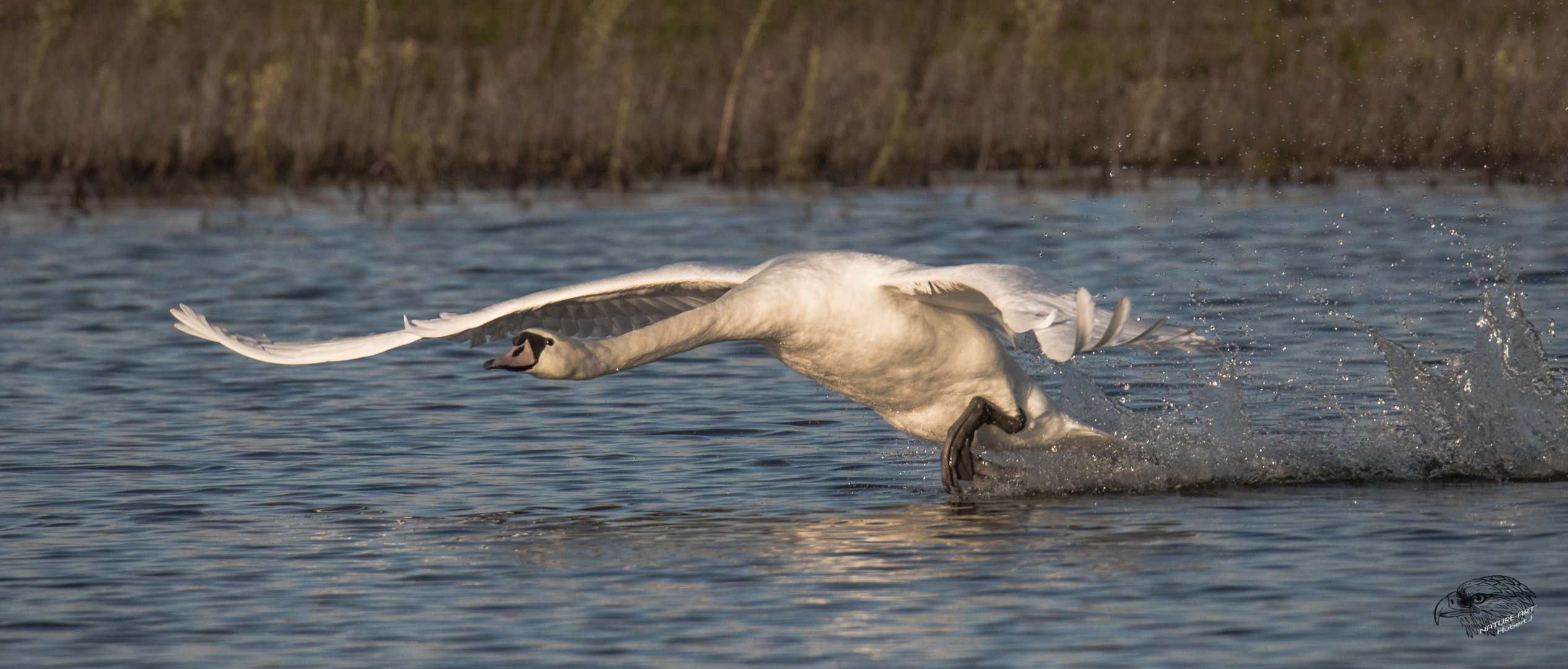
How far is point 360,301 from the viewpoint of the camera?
13789mm

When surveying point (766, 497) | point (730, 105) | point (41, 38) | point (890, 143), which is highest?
point (41, 38)

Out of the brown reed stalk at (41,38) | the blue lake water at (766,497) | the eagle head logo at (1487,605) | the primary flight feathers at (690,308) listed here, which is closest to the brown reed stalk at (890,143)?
the blue lake water at (766,497)

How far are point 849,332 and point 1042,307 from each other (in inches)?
52.8

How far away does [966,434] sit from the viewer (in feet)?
25.7

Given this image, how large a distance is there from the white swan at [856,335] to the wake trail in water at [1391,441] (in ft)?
0.60

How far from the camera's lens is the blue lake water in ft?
19.3

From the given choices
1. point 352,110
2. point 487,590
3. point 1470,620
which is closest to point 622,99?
point 352,110

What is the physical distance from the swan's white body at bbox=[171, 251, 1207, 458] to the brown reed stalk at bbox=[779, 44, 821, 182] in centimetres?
990

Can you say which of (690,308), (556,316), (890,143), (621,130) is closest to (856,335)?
(690,308)

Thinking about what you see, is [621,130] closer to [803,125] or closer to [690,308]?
[803,125]

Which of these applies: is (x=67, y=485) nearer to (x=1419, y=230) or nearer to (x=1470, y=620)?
(x=1470, y=620)

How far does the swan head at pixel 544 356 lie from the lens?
262 inches

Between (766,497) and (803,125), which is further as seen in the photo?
(803,125)

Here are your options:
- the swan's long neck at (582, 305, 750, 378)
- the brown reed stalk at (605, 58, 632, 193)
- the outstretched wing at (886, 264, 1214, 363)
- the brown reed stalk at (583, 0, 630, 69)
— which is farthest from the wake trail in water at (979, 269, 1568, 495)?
the brown reed stalk at (605, 58, 632, 193)
